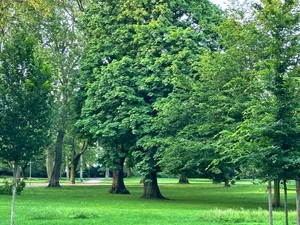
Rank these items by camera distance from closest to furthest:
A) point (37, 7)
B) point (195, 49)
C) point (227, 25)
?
point (37, 7) → point (227, 25) → point (195, 49)

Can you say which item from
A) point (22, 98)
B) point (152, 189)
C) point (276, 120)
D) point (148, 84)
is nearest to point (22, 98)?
point (22, 98)

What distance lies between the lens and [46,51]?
136 ft

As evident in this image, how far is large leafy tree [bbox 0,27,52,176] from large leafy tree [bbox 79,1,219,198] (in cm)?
1269

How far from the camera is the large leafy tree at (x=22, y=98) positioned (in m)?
15.3

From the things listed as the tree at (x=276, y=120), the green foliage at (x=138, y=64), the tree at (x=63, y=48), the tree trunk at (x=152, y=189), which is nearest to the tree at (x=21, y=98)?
the tree at (x=276, y=120)

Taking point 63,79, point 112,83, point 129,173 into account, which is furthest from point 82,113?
point 129,173

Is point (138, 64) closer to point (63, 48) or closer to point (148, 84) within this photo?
point (148, 84)

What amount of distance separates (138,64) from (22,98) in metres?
16.0

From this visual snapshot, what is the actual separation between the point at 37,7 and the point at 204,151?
10.7 m

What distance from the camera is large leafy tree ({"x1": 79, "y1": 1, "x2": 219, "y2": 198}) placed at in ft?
96.2

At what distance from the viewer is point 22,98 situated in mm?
15172

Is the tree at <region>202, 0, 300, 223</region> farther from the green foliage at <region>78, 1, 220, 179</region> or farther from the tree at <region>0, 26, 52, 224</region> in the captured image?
the green foliage at <region>78, 1, 220, 179</region>

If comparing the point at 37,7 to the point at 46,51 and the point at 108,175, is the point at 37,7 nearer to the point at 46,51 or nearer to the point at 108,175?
the point at 46,51

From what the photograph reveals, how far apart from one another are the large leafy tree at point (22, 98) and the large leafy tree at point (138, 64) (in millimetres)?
12691
